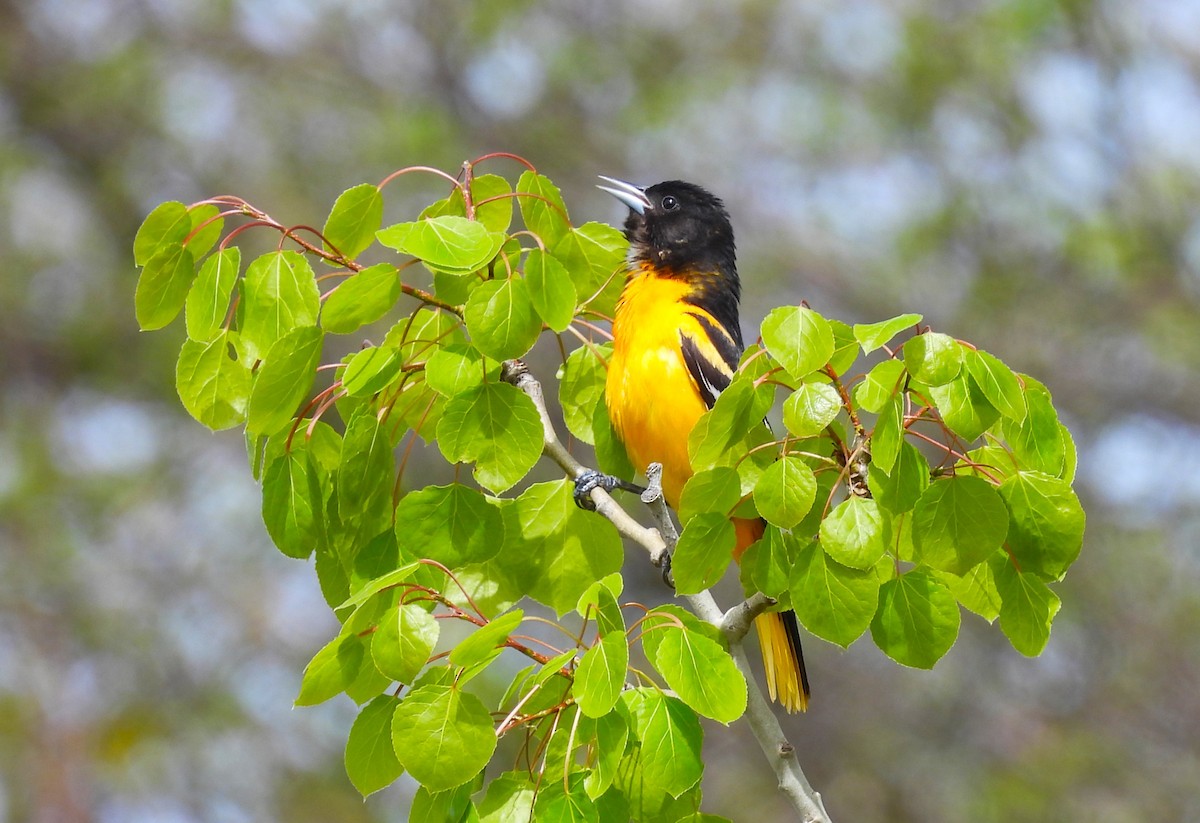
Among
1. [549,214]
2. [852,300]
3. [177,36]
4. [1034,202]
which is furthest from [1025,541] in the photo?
[177,36]

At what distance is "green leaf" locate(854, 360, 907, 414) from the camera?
1959 millimetres

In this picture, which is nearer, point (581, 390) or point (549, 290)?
point (549, 290)

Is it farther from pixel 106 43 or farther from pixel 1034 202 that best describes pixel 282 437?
pixel 106 43

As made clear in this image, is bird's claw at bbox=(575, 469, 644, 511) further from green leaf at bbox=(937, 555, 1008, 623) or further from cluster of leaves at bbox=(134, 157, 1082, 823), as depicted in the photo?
green leaf at bbox=(937, 555, 1008, 623)

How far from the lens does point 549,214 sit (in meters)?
2.79

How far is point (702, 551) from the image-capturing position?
2.18 metres

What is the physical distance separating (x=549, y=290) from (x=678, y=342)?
1589 mm

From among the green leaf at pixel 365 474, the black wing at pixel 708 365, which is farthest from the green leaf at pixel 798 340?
the black wing at pixel 708 365

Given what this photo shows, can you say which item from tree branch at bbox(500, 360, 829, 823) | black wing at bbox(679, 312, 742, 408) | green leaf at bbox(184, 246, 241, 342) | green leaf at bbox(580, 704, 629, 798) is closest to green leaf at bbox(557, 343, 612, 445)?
tree branch at bbox(500, 360, 829, 823)

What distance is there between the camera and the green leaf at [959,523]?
1988 millimetres

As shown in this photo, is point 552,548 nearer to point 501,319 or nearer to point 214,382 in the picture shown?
point 501,319

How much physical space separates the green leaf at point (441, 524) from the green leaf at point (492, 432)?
0.19ft

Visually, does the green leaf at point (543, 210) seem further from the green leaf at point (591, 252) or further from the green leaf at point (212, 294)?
the green leaf at point (212, 294)

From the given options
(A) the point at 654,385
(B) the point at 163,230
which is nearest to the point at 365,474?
(B) the point at 163,230
